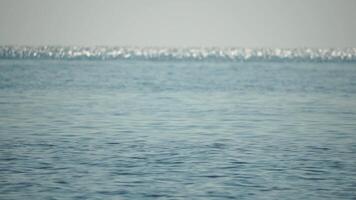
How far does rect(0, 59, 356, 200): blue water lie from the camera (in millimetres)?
15594

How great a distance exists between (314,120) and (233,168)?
11.1 meters

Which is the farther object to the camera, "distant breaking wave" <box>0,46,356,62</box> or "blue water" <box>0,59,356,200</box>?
"distant breaking wave" <box>0,46,356,62</box>

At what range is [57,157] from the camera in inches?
747

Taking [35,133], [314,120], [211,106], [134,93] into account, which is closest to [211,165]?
[35,133]

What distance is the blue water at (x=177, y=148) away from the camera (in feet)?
51.2

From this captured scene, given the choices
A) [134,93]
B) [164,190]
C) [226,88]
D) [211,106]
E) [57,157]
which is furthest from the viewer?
[226,88]

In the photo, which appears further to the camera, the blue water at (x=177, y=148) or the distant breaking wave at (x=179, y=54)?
the distant breaking wave at (x=179, y=54)

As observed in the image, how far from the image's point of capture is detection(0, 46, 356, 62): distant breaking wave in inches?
4680

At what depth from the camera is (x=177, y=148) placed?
20.6 meters

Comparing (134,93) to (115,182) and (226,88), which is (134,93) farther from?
(115,182)

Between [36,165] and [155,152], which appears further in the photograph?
[155,152]

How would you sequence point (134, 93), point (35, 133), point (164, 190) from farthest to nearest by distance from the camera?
point (134, 93), point (35, 133), point (164, 190)

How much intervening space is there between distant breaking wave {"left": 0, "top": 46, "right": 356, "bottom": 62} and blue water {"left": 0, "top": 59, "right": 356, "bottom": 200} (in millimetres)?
81883

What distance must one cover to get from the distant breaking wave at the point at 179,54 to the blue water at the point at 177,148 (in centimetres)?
8188
